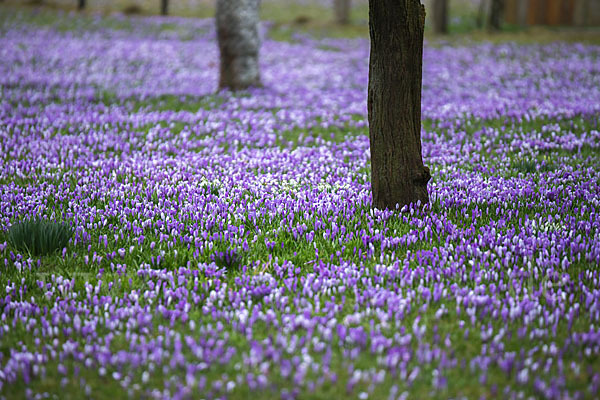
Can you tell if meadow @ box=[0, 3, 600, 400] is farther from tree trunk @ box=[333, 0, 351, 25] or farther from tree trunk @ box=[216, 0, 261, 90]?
tree trunk @ box=[333, 0, 351, 25]

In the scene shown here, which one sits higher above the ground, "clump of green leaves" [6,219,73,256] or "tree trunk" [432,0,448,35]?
"tree trunk" [432,0,448,35]

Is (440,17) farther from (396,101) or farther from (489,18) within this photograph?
(396,101)

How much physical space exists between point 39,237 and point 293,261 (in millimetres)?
2397

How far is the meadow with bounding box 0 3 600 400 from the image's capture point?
3.41m

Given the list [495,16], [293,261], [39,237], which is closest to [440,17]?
[495,16]

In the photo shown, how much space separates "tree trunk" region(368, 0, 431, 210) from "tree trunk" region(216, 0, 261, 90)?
9311mm

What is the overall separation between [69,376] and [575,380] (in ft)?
10.2

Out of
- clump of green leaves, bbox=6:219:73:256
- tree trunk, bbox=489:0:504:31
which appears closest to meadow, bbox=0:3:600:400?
clump of green leaves, bbox=6:219:73:256

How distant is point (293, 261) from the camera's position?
16.6 feet

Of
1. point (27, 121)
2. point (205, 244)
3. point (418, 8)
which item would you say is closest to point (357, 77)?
point (27, 121)

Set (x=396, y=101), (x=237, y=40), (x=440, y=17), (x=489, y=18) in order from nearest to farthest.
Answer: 1. (x=396, y=101)
2. (x=237, y=40)
3. (x=440, y=17)
4. (x=489, y=18)

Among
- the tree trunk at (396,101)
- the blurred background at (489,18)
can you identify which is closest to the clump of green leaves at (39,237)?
the tree trunk at (396,101)

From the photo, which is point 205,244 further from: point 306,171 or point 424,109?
point 424,109

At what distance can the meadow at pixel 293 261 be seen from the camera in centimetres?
341
